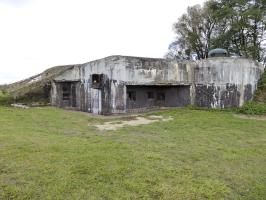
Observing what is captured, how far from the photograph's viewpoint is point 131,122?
37.3ft

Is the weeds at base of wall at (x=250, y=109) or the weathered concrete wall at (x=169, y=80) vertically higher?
the weathered concrete wall at (x=169, y=80)

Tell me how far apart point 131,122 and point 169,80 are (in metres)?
4.50

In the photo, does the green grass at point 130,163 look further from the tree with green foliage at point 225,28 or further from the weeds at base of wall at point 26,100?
the tree with green foliage at point 225,28

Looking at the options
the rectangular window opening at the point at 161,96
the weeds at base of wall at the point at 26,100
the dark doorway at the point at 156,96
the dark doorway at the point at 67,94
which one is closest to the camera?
the dark doorway at the point at 156,96

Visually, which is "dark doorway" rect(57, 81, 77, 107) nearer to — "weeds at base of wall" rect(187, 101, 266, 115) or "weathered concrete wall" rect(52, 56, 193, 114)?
"weathered concrete wall" rect(52, 56, 193, 114)

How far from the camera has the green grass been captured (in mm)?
4410

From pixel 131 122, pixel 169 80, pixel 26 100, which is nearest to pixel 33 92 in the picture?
pixel 26 100

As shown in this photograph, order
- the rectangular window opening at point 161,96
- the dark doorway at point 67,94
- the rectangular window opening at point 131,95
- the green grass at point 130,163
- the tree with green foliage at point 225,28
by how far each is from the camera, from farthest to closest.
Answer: the tree with green foliage at point 225,28 < the rectangular window opening at point 161,96 < the dark doorway at point 67,94 < the rectangular window opening at point 131,95 < the green grass at point 130,163

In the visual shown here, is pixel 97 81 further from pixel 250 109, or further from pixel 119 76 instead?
pixel 250 109

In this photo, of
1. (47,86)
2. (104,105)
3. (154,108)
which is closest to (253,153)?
(104,105)

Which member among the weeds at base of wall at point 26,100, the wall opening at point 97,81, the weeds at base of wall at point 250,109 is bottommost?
the weeds at base of wall at point 250,109

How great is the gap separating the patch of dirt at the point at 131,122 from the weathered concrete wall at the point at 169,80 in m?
1.71

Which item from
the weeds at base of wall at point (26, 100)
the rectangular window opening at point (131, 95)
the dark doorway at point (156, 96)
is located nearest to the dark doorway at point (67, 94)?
the weeds at base of wall at point (26, 100)

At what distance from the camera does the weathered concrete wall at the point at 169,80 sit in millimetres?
13523
